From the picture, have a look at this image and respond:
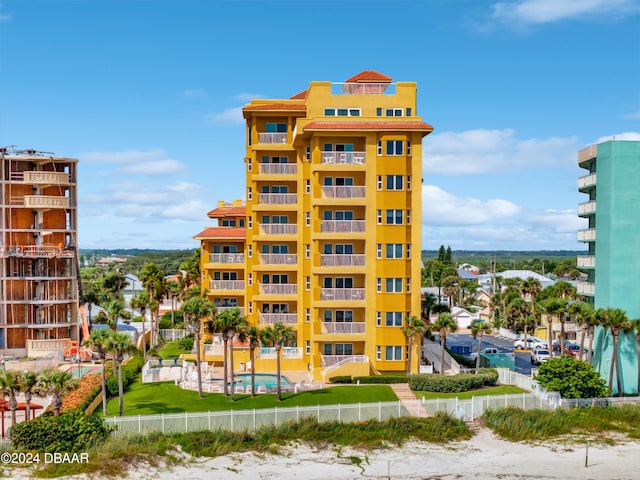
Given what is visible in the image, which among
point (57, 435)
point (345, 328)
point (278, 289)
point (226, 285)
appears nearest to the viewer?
point (57, 435)

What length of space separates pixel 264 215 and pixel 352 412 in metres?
24.1

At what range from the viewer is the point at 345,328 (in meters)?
53.2

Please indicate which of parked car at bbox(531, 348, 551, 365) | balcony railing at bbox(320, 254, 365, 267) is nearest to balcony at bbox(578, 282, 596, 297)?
parked car at bbox(531, 348, 551, 365)

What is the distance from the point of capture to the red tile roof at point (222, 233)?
6306 centimetres

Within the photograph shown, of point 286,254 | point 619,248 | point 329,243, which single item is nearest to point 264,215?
point 286,254

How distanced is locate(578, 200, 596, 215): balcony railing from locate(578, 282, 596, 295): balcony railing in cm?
566

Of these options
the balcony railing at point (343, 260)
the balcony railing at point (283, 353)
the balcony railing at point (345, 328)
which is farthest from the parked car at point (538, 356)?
the balcony railing at point (283, 353)

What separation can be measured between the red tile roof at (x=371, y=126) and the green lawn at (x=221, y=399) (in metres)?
19.3

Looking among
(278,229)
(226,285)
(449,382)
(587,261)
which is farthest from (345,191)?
(587,261)

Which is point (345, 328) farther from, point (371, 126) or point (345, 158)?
point (371, 126)

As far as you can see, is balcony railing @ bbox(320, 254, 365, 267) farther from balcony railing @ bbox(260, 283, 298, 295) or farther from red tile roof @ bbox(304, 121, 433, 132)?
red tile roof @ bbox(304, 121, 433, 132)

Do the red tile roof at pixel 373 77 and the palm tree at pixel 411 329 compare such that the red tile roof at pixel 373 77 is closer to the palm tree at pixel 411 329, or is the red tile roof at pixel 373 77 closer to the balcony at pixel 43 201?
the palm tree at pixel 411 329

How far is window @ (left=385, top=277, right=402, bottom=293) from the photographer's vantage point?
2052 inches

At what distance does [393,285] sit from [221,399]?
50.7 ft
